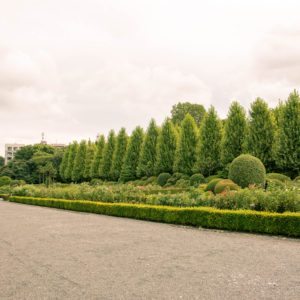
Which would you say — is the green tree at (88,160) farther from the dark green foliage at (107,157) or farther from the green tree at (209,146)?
the green tree at (209,146)

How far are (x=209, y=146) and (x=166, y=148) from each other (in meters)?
6.42

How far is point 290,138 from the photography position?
25516 millimetres

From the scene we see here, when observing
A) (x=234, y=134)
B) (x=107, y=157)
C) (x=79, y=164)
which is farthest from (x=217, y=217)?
(x=79, y=164)

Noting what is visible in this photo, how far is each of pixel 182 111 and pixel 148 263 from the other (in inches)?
1981

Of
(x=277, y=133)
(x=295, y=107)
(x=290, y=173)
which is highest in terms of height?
(x=295, y=107)

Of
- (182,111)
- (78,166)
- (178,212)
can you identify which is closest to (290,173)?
(178,212)

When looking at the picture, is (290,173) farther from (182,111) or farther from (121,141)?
(182,111)

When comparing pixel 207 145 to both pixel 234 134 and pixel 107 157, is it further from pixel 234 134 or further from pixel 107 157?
pixel 107 157

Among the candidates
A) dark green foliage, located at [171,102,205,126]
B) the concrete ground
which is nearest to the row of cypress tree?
dark green foliage, located at [171,102,205,126]

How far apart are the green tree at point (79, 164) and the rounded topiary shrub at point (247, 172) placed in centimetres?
3559

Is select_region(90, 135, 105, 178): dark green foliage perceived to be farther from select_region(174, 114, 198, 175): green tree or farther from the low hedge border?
the low hedge border

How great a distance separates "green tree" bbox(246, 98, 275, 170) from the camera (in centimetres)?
2735

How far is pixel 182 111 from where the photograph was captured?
183ft

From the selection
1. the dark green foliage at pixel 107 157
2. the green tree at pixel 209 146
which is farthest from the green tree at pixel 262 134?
the dark green foliage at pixel 107 157
